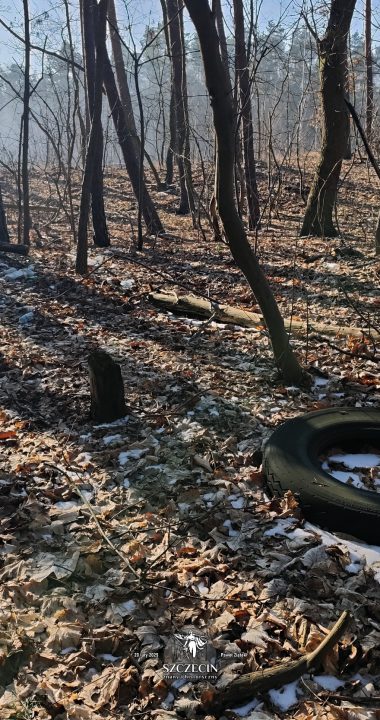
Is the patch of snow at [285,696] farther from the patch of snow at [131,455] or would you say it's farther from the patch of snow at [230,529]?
the patch of snow at [131,455]

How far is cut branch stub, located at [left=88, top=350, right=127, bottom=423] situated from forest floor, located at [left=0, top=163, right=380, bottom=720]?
16 cm

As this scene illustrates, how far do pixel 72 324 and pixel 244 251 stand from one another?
373 cm

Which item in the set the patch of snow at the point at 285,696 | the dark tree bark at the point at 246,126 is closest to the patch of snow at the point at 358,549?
the patch of snow at the point at 285,696

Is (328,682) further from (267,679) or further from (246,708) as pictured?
(246,708)

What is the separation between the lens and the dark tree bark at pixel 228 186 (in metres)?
4.54

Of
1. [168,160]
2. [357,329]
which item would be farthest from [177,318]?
[168,160]

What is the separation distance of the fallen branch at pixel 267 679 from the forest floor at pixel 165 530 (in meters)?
0.04

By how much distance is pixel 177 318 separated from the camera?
796cm

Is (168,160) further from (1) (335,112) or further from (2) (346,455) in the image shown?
(2) (346,455)

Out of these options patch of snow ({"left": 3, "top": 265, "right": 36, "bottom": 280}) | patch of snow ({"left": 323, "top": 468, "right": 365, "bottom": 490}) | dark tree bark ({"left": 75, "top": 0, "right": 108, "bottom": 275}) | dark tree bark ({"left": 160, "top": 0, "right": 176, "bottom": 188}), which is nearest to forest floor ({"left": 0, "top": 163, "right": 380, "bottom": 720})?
patch of snow ({"left": 323, "top": 468, "right": 365, "bottom": 490})

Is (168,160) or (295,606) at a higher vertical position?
(168,160)

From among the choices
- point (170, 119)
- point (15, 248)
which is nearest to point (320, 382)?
point (15, 248)

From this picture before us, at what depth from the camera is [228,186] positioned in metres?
5.05

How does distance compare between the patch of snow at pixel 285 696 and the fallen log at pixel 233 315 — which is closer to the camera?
the patch of snow at pixel 285 696
